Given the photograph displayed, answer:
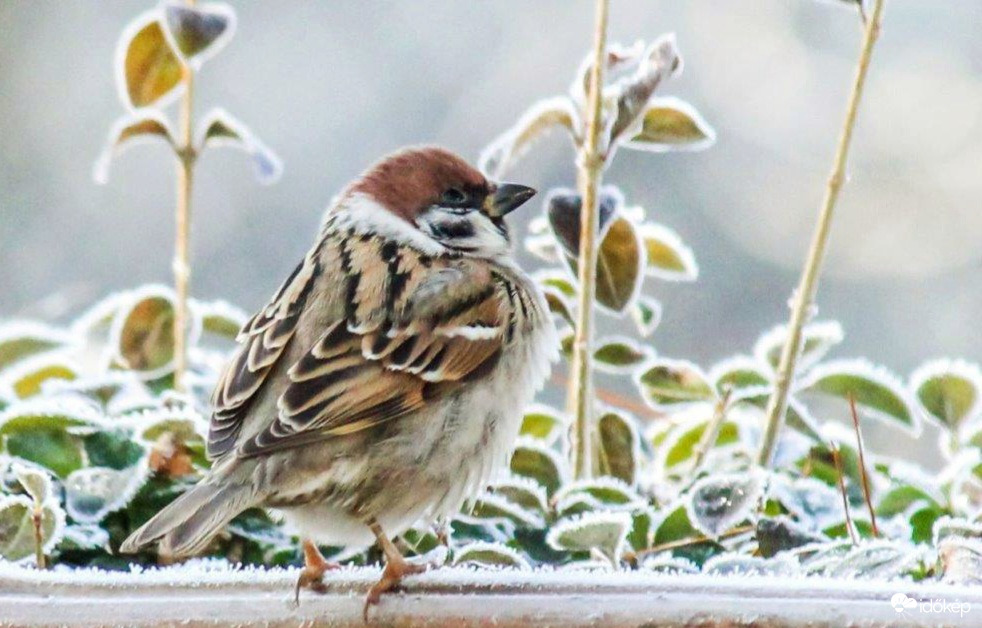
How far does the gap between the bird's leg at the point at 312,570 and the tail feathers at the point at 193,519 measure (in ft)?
0.39

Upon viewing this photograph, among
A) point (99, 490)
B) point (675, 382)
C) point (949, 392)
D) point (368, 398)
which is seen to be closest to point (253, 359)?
point (368, 398)

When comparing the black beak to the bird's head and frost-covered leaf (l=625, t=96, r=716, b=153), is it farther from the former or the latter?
frost-covered leaf (l=625, t=96, r=716, b=153)

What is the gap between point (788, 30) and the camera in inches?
208

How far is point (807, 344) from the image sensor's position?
259 centimetres

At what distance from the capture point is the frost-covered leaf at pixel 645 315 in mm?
2584

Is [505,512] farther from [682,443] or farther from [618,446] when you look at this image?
[682,443]

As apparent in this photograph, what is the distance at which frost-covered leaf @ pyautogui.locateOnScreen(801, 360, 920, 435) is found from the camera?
8.28 ft

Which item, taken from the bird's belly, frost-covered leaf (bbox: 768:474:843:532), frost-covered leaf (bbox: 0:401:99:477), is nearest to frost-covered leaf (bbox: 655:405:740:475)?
frost-covered leaf (bbox: 768:474:843:532)

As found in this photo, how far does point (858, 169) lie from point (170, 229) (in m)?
2.25

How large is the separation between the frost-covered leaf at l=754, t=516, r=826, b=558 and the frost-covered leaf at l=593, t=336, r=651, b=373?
49 centimetres

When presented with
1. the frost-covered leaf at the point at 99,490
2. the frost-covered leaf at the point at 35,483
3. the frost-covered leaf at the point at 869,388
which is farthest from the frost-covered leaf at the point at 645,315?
the frost-covered leaf at the point at 35,483

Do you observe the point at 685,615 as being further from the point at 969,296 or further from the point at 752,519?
the point at 969,296

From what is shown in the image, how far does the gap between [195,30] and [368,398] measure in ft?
2.33

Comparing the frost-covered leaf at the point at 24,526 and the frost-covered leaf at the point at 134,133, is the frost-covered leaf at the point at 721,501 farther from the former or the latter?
the frost-covered leaf at the point at 134,133
